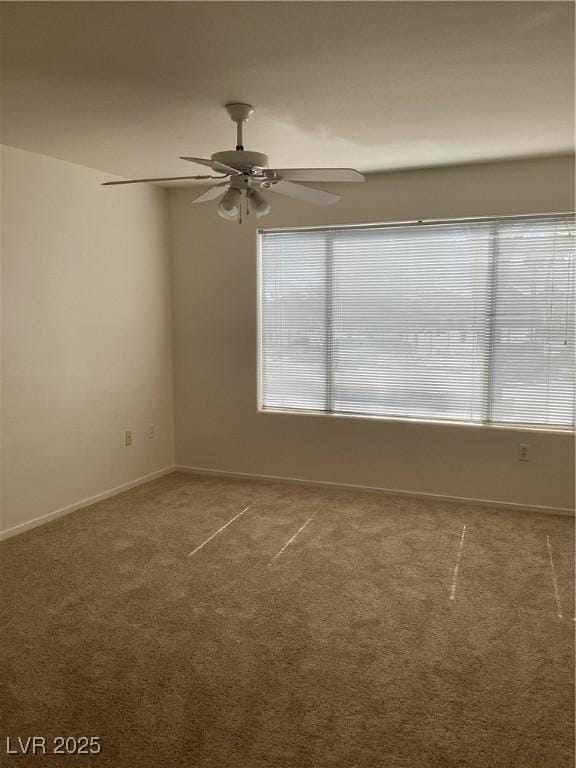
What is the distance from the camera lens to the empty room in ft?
7.16

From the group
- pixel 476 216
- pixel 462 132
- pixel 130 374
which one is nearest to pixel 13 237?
pixel 130 374

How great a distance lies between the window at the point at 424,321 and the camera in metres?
4.27

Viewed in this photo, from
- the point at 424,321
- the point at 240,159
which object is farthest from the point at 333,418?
the point at 240,159

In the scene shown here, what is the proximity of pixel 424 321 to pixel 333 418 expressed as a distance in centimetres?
106

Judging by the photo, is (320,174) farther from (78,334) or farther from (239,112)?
(78,334)

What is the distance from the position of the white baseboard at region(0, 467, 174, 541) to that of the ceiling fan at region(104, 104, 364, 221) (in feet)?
7.87

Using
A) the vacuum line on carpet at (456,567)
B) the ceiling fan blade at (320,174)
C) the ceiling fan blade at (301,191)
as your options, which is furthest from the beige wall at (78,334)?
the vacuum line on carpet at (456,567)

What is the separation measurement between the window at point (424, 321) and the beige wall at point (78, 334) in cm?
98

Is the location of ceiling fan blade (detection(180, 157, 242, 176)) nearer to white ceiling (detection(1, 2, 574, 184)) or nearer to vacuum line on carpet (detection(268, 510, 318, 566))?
white ceiling (detection(1, 2, 574, 184))

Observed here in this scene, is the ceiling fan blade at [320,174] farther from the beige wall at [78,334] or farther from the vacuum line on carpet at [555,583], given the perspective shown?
the vacuum line on carpet at [555,583]

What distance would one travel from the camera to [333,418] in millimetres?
4941

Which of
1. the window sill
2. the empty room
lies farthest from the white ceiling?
the window sill

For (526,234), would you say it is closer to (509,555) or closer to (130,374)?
(509,555)

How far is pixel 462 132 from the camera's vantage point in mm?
3457
